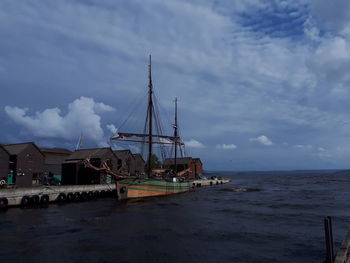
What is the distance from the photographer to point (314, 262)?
51.8 ft

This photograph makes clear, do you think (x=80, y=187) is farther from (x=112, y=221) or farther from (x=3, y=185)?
(x=112, y=221)

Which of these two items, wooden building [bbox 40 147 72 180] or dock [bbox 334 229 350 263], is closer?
dock [bbox 334 229 350 263]

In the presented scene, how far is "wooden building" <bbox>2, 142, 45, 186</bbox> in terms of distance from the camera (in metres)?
51.3

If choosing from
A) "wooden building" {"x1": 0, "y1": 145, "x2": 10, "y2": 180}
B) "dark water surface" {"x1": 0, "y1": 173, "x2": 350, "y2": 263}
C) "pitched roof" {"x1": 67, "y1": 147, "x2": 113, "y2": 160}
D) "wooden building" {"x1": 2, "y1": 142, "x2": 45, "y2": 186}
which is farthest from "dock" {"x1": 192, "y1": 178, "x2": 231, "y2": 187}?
"dark water surface" {"x1": 0, "y1": 173, "x2": 350, "y2": 263}

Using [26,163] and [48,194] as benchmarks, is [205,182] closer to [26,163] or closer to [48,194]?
[26,163]

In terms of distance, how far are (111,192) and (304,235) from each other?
41.8 m

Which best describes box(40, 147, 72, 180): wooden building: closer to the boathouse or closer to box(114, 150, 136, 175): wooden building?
the boathouse

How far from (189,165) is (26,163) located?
205 ft

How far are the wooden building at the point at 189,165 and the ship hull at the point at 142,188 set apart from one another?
46.4m

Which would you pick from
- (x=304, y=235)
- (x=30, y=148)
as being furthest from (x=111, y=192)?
(x=304, y=235)

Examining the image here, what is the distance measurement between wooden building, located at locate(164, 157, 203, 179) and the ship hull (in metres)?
46.4

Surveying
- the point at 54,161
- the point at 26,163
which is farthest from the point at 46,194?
the point at 54,161

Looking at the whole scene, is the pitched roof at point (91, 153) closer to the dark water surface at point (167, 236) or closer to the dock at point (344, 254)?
the dark water surface at point (167, 236)

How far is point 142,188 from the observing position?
49438mm
